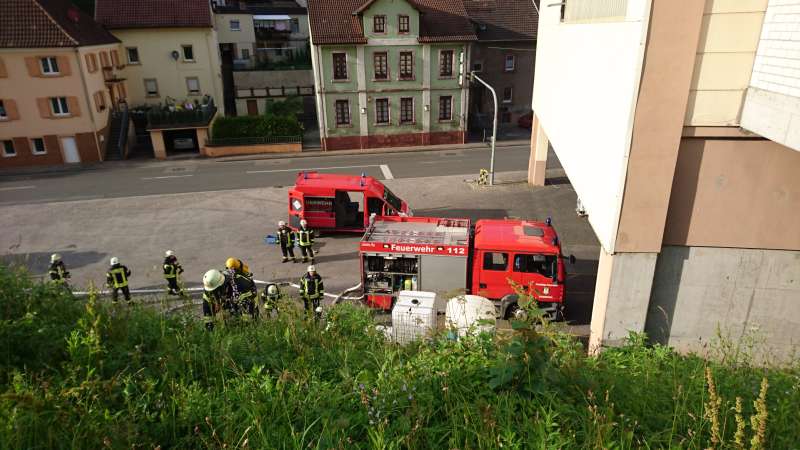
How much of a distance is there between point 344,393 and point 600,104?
7.44m

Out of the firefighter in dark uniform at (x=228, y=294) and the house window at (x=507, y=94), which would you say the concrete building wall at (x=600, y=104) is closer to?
the firefighter in dark uniform at (x=228, y=294)

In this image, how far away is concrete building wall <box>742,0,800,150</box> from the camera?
6.06 metres

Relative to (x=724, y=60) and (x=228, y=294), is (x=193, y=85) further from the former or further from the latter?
(x=724, y=60)

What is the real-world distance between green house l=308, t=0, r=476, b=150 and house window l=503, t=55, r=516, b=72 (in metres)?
7.23

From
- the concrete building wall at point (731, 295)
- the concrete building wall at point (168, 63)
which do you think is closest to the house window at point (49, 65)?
the concrete building wall at point (168, 63)

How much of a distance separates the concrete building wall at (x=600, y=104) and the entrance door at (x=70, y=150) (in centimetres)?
2667

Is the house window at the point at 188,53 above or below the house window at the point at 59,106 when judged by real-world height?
above

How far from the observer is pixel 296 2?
5400 cm

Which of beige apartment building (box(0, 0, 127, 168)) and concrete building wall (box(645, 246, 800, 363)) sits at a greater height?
beige apartment building (box(0, 0, 127, 168))

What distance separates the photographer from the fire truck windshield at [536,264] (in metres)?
10.9

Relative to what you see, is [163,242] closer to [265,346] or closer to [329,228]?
[329,228]

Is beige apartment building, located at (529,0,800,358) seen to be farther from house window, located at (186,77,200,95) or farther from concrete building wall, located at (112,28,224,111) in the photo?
house window, located at (186,77,200,95)

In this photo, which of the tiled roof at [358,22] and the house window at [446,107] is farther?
the house window at [446,107]

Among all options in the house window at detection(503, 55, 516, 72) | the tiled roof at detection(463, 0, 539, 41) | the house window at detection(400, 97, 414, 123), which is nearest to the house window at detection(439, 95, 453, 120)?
Answer: the house window at detection(400, 97, 414, 123)
